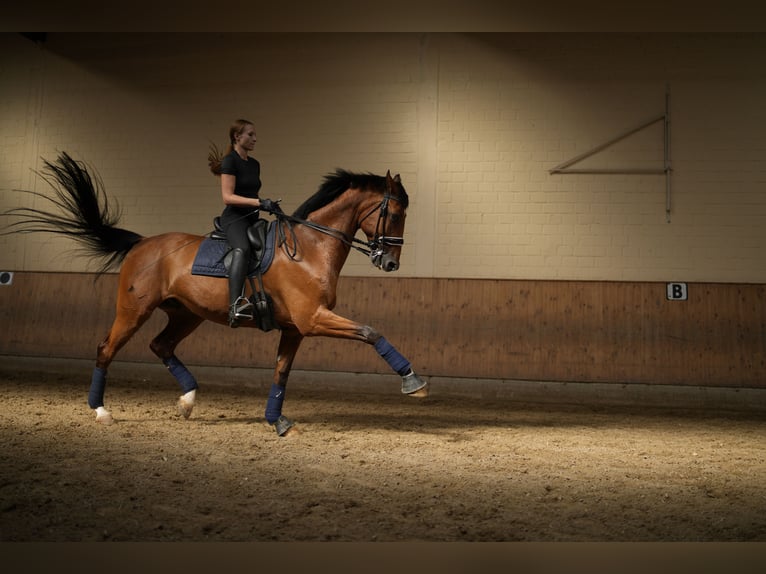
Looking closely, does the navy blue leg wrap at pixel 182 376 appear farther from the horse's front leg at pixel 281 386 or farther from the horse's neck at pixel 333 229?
the horse's neck at pixel 333 229

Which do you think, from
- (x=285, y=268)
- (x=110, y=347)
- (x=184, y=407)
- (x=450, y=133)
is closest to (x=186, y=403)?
(x=184, y=407)

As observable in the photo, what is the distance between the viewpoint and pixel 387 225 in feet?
15.0

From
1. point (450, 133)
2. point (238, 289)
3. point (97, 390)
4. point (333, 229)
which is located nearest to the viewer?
point (238, 289)

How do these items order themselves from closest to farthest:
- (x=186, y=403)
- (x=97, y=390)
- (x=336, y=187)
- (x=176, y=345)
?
(x=336, y=187)
(x=97, y=390)
(x=186, y=403)
(x=176, y=345)

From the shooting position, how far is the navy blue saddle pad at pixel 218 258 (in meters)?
4.68

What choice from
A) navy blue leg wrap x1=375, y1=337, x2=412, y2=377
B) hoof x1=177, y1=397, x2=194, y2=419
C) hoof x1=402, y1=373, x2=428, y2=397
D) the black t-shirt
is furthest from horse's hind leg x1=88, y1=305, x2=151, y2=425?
hoof x1=402, y1=373, x2=428, y2=397

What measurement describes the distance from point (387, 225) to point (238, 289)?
4.06 ft

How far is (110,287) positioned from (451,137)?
5.30 meters

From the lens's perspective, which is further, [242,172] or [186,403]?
[186,403]

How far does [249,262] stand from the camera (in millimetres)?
4680

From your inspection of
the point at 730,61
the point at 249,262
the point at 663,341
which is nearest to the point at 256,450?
the point at 249,262

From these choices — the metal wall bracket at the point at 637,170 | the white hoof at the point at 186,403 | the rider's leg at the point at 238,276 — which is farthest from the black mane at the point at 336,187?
the metal wall bracket at the point at 637,170

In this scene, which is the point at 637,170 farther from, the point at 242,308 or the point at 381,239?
the point at 242,308

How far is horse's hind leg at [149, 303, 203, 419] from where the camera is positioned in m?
5.12
